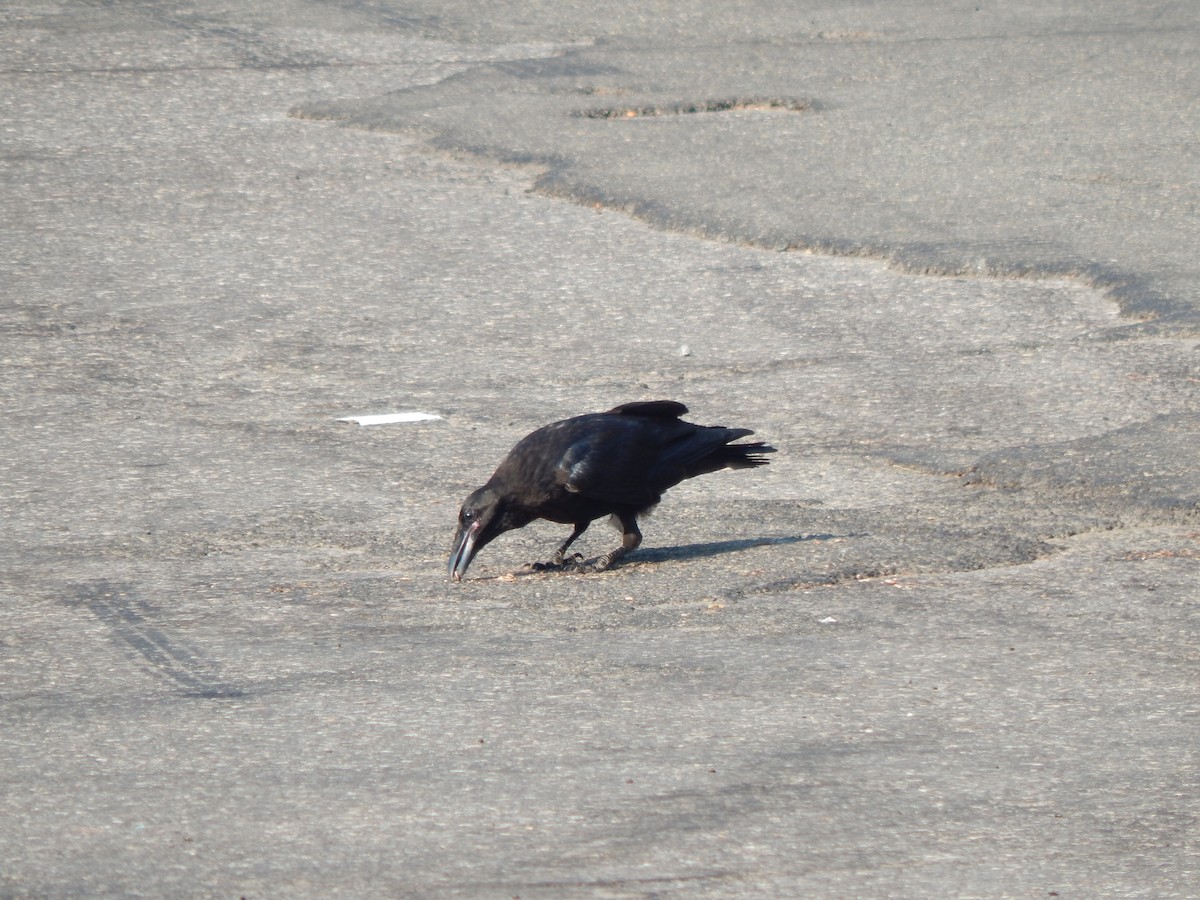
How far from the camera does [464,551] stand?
19.2 ft

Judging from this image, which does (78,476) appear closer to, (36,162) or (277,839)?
(277,839)

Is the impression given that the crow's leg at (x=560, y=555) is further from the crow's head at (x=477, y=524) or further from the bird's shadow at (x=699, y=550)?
the crow's head at (x=477, y=524)

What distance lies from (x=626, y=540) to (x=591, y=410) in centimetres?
150

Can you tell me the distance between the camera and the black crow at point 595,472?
5934 millimetres

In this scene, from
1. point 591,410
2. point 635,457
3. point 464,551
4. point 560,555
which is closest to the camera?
point 464,551

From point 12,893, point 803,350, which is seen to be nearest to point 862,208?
point 803,350

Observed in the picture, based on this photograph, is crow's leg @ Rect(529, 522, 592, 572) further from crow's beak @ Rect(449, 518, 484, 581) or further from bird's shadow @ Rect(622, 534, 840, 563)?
crow's beak @ Rect(449, 518, 484, 581)

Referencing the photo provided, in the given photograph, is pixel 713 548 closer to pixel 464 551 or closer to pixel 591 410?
pixel 464 551

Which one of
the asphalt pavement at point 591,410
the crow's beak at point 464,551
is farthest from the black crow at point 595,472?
the asphalt pavement at point 591,410

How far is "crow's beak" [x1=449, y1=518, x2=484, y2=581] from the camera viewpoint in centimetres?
583

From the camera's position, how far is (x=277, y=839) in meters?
3.88

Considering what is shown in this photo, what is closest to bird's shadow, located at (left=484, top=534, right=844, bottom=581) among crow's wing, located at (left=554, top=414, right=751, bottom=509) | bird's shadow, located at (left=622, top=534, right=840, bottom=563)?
bird's shadow, located at (left=622, top=534, right=840, bottom=563)

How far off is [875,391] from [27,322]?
427 cm

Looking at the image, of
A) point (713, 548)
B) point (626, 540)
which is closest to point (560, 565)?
point (626, 540)
